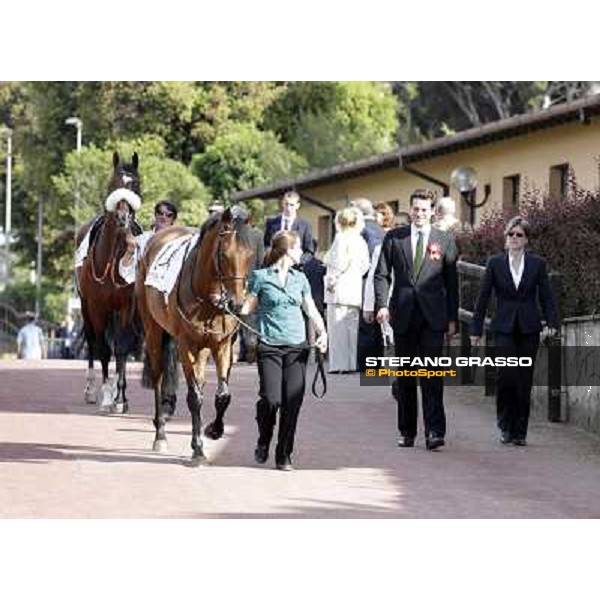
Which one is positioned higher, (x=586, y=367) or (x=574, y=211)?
(x=574, y=211)

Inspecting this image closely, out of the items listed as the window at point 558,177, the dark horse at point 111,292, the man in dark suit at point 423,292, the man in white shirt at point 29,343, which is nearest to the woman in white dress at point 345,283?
the dark horse at point 111,292

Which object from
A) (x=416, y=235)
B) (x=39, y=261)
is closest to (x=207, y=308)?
(x=416, y=235)

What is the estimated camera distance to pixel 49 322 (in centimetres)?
6825

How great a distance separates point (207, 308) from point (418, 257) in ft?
6.26

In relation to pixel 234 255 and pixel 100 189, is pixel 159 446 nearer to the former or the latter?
pixel 234 255

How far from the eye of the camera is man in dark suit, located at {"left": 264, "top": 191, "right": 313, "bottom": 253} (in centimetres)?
2225

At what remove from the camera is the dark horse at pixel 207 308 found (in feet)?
57.2

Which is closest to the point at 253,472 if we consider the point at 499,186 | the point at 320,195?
the point at 499,186

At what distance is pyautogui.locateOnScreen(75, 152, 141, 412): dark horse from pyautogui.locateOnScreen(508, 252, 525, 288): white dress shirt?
4.70m

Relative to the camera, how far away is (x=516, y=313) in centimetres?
1906

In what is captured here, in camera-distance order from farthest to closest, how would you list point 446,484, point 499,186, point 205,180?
point 205,180 → point 499,186 → point 446,484
